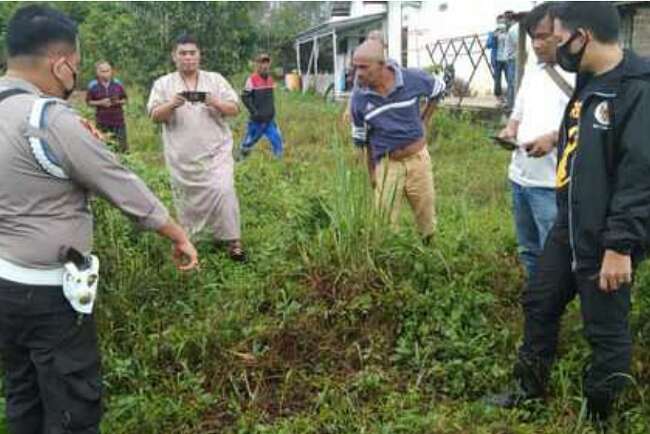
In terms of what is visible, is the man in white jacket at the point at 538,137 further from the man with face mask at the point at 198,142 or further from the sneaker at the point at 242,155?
the sneaker at the point at 242,155

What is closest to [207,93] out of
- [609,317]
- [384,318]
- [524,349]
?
[384,318]

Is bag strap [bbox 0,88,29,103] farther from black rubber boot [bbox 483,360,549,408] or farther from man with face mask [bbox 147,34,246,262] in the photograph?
man with face mask [bbox 147,34,246,262]

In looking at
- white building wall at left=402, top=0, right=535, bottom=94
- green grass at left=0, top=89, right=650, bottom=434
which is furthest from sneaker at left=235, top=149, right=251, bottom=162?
white building wall at left=402, top=0, right=535, bottom=94

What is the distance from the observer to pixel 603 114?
264 centimetres

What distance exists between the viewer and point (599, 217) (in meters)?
2.69

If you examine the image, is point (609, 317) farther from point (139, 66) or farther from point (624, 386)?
point (139, 66)

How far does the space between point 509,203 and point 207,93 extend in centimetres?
287

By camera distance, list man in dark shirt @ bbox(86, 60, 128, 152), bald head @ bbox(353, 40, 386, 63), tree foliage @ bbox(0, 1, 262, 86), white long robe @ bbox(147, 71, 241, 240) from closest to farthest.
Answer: bald head @ bbox(353, 40, 386, 63)
white long robe @ bbox(147, 71, 241, 240)
man in dark shirt @ bbox(86, 60, 128, 152)
tree foliage @ bbox(0, 1, 262, 86)

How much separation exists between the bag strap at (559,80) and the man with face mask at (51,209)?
6.69 feet

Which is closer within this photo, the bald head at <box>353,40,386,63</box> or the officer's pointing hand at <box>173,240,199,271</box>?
the officer's pointing hand at <box>173,240,199,271</box>

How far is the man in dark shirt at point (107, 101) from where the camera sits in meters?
9.34

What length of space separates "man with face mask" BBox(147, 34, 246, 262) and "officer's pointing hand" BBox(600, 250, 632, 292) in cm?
287

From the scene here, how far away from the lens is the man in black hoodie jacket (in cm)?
259

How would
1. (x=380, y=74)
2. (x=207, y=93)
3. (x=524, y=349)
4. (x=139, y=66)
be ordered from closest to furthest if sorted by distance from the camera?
(x=524, y=349) → (x=380, y=74) → (x=207, y=93) → (x=139, y=66)
